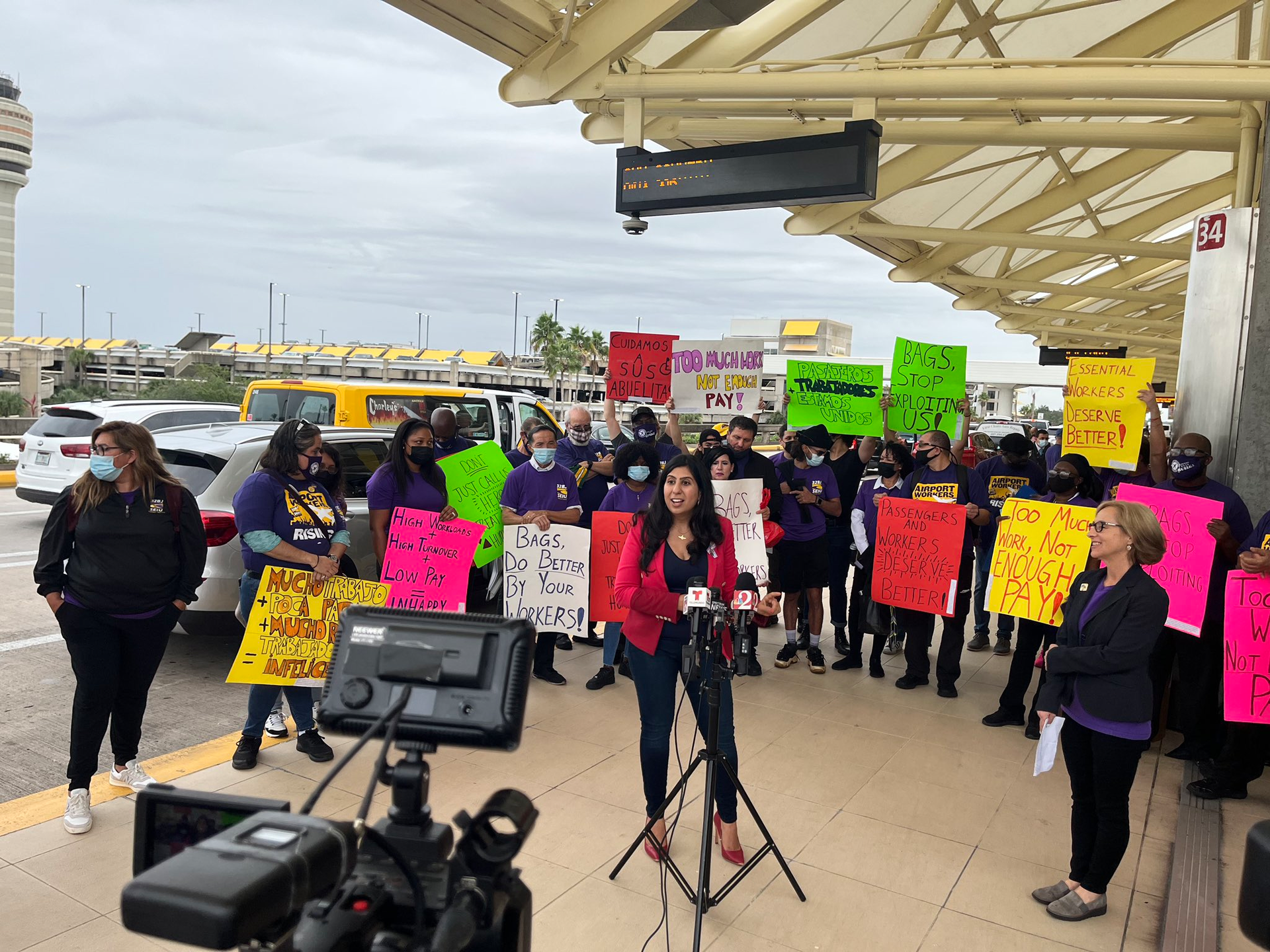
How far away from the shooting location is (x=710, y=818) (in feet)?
11.6

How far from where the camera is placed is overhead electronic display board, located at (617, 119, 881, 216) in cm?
653

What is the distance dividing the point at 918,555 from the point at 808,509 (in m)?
0.97

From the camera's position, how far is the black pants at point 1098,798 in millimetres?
3820

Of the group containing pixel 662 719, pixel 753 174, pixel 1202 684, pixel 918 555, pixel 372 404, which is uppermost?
pixel 753 174

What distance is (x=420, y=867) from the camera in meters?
1.79

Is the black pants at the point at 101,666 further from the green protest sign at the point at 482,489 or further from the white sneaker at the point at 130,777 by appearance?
the green protest sign at the point at 482,489

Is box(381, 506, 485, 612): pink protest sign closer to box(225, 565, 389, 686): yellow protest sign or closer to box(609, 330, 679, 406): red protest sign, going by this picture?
box(225, 565, 389, 686): yellow protest sign

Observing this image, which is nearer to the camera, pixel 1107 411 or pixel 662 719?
pixel 662 719

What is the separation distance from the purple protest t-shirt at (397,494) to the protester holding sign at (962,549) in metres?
3.61

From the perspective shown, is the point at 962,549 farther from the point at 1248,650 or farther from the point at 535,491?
the point at 535,491

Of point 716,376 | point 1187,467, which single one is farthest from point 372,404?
point 1187,467

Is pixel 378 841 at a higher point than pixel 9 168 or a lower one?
lower

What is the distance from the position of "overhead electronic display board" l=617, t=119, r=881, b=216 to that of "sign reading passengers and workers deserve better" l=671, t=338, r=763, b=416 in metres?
2.49

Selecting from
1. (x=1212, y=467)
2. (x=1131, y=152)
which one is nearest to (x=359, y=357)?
(x=1131, y=152)
